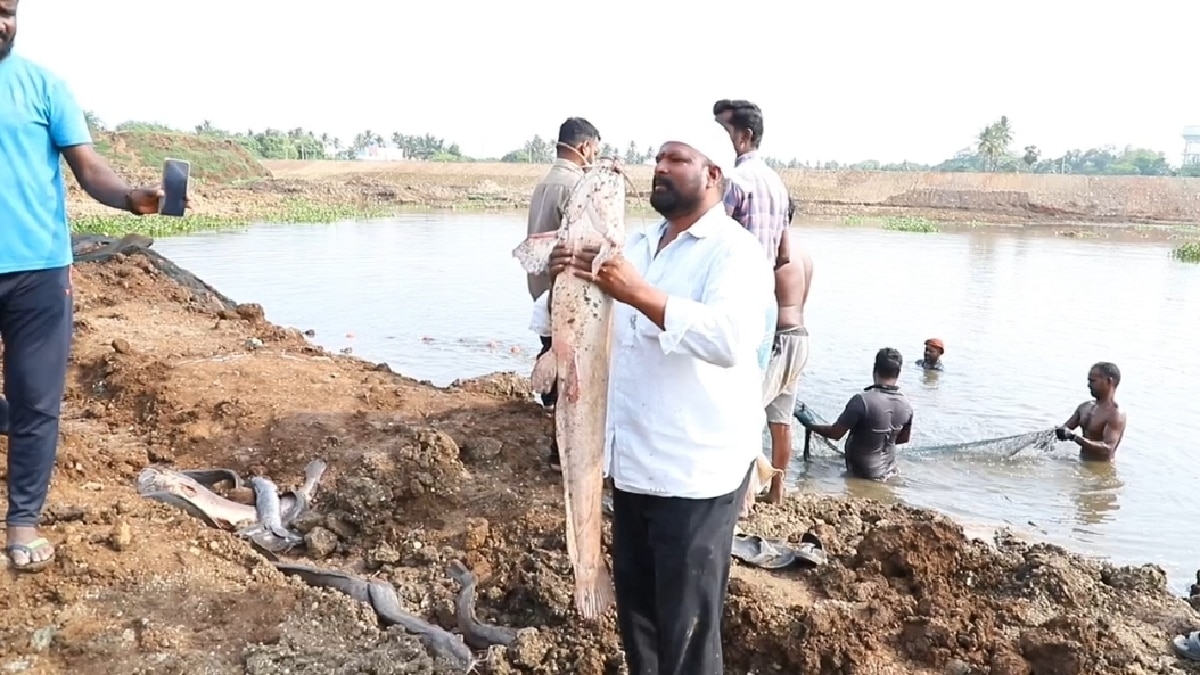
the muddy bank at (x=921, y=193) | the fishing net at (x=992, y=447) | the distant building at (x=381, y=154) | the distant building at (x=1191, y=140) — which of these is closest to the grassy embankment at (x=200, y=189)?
the muddy bank at (x=921, y=193)

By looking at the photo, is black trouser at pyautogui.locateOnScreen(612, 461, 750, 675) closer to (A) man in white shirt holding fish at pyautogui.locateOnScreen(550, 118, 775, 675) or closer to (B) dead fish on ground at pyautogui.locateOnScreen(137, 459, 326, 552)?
(A) man in white shirt holding fish at pyautogui.locateOnScreen(550, 118, 775, 675)

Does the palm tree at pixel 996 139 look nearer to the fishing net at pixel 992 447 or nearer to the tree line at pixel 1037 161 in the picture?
the tree line at pixel 1037 161

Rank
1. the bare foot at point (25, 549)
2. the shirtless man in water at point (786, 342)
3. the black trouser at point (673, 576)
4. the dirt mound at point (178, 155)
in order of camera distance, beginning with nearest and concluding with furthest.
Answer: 1. the black trouser at point (673, 576)
2. the bare foot at point (25, 549)
3. the shirtless man in water at point (786, 342)
4. the dirt mound at point (178, 155)

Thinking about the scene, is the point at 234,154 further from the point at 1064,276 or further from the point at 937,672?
the point at 937,672

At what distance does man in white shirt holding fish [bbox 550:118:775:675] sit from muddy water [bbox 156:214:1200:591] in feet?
14.9

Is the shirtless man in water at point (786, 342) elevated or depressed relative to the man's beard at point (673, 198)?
depressed

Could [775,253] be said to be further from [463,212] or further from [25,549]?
[463,212]

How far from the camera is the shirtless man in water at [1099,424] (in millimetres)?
7770

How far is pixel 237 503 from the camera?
16.4ft

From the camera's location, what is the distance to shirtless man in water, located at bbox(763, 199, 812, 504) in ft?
18.2

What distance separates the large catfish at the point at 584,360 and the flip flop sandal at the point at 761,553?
179 centimetres

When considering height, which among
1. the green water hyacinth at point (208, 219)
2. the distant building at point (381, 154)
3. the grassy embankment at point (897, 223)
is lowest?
the green water hyacinth at point (208, 219)

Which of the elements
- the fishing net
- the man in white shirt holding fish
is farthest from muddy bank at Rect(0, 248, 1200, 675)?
the fishing net

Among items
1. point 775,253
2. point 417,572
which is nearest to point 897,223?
point 775,253
